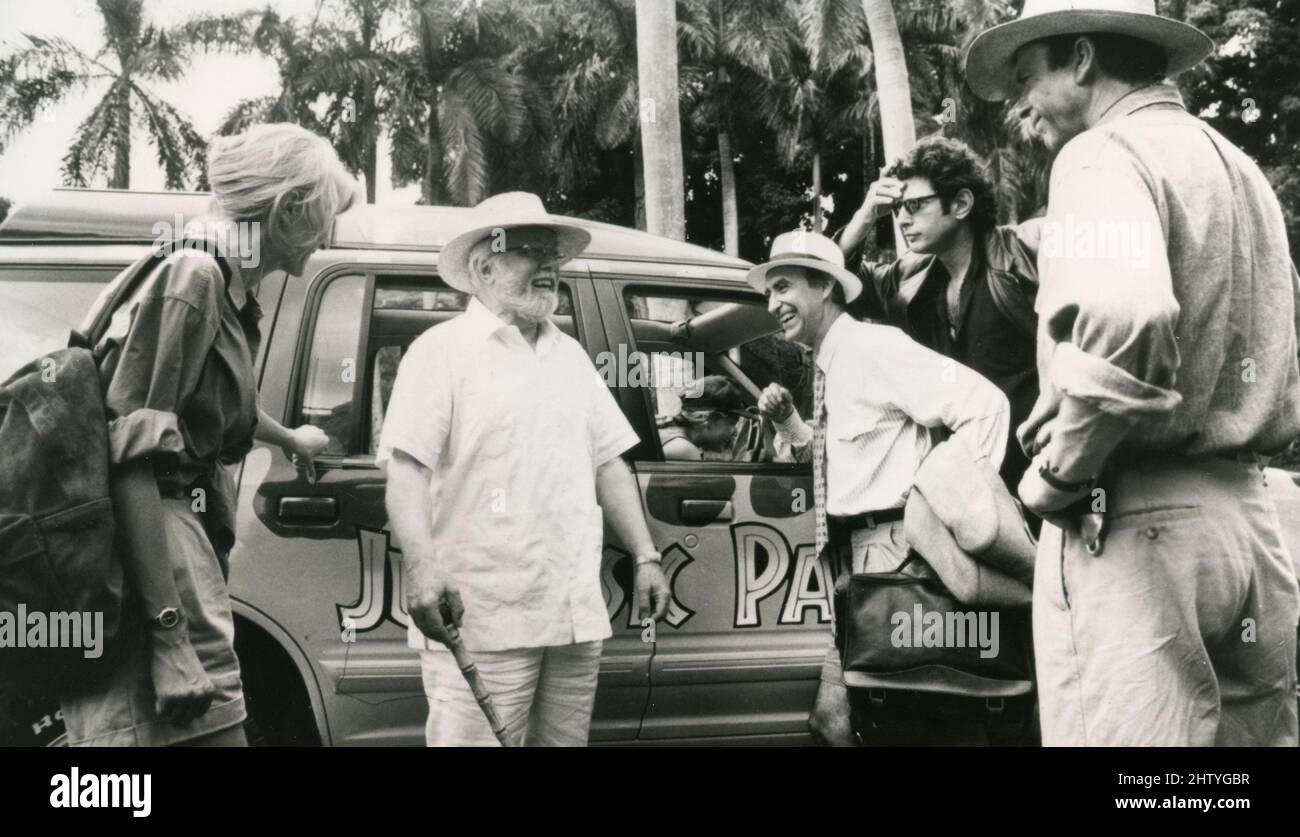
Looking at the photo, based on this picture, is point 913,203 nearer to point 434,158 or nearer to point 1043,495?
point 1043,495

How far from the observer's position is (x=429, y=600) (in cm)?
256

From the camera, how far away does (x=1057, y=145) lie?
236 cm

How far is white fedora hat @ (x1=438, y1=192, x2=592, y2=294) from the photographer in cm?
285

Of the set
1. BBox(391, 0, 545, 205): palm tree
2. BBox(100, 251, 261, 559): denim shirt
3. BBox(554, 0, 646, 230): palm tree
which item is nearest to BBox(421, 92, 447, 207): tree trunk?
BBox(391, 0, 545, 205): palm tree

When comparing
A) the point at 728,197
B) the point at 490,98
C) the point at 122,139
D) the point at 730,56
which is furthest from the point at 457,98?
the point at 122,139

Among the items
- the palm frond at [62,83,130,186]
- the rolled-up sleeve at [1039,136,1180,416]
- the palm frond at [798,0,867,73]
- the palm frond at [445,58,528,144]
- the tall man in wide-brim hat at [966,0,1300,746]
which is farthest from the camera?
the palm frond at [798,0,867,73]


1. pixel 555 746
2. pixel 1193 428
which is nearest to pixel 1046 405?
pixel 1193 428

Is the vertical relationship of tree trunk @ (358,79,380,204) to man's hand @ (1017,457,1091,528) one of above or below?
above

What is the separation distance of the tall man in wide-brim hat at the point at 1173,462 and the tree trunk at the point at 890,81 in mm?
5393

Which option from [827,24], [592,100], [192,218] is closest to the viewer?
[192,218]

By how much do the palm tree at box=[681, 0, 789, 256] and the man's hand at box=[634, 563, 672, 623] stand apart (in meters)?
15.8

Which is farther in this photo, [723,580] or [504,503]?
[723,580]

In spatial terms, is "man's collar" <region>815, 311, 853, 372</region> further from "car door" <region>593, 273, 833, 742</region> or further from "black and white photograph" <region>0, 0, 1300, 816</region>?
"car door" <region>593, 273, 833, 742</region>

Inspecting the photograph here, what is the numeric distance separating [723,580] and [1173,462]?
1518mm
